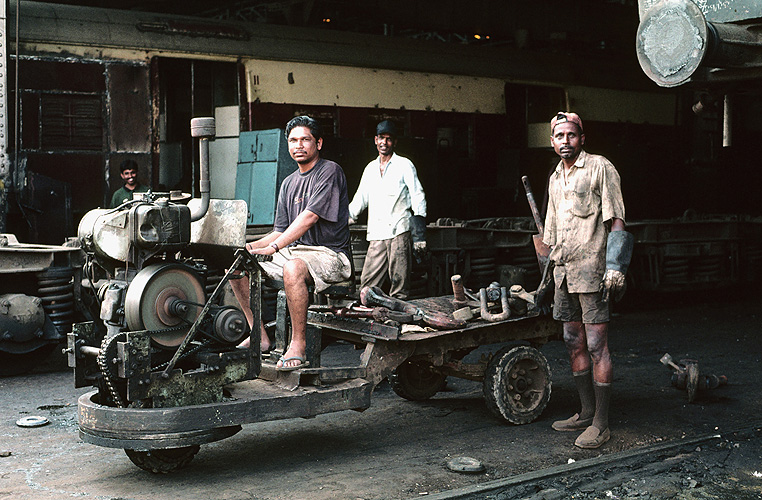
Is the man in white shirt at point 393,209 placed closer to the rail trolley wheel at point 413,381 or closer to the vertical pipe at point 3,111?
the rail trolley wheel at point 413,381

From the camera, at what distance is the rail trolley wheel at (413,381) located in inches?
243

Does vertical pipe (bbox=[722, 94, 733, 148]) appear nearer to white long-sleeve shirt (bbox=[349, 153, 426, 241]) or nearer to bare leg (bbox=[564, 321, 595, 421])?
bare leg (bbox=[564, 321, 595, 421])

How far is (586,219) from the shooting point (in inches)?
205

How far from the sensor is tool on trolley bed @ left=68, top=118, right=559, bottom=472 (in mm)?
4211

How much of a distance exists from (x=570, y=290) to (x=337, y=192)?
1548mm

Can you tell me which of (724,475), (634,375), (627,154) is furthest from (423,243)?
(627,154)

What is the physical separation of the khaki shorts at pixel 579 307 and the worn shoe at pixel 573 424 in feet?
2.16

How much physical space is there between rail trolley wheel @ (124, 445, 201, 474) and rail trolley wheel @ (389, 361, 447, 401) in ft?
6.34

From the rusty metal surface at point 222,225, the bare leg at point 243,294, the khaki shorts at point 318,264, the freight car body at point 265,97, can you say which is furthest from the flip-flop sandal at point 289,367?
the freight car body at point 265,97

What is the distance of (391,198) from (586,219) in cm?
263

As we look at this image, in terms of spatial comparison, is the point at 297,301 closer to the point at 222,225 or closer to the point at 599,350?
the point at 222,225

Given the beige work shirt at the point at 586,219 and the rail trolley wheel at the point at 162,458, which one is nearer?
the rail trolley wheel at the point at 162,458

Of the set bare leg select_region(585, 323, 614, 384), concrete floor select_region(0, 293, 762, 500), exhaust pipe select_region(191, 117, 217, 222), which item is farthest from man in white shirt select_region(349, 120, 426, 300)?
exhaust pipe select_region(191, 117, 217, 222)

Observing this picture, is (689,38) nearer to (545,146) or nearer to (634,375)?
(634,375)
